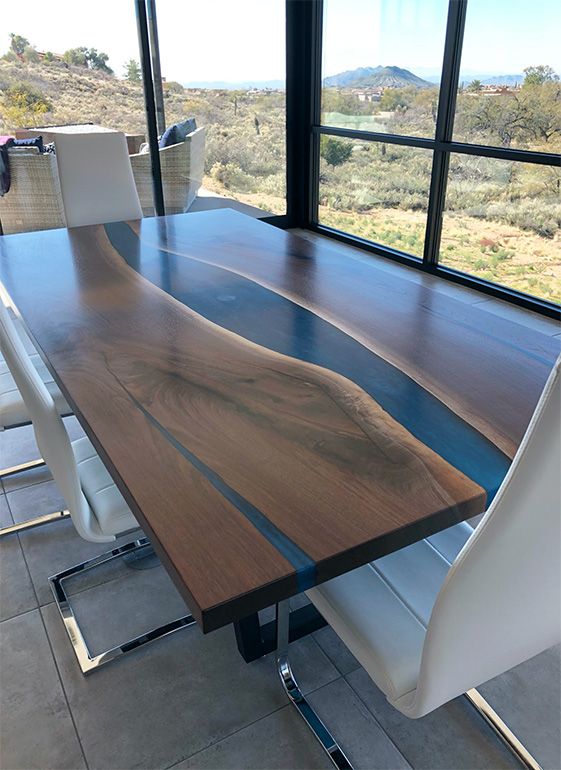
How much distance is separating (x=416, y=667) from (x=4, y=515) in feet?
5.03

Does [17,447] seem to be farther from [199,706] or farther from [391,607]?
[391,607]

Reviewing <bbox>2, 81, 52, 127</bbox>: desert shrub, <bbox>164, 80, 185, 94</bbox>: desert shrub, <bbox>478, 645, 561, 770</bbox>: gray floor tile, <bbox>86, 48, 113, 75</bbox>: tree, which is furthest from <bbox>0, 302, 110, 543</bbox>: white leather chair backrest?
<bbox>164, 80, 185, 94</bbox>: desert shrub

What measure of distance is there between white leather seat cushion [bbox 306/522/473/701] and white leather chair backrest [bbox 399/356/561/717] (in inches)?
2.1

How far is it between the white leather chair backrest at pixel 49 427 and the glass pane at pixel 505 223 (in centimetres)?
297

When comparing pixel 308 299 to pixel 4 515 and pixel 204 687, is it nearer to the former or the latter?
pixel 204 687

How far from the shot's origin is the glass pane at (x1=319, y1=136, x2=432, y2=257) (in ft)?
13.6

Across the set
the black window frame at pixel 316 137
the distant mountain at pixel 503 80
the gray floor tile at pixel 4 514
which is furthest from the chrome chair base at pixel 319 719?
the distant mountain at pixel 503 80

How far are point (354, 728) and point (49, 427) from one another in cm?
94

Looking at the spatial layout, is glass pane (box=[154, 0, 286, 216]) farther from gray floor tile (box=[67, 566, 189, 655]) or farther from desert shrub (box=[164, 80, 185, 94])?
gray floor tile (box=[67, 566, 189, 655])

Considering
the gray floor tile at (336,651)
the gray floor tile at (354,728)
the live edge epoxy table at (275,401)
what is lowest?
the gray floor tile at (336,651)

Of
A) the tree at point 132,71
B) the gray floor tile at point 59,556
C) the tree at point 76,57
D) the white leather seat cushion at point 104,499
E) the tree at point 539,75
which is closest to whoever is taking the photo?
the white leather seat cushion at point 104,499

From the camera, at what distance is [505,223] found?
362 cm

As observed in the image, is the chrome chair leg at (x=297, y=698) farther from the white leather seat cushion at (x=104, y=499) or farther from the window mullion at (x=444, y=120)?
the window mullion at (x=444, y=120)

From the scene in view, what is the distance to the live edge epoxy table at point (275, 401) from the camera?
Result: 87 cm
